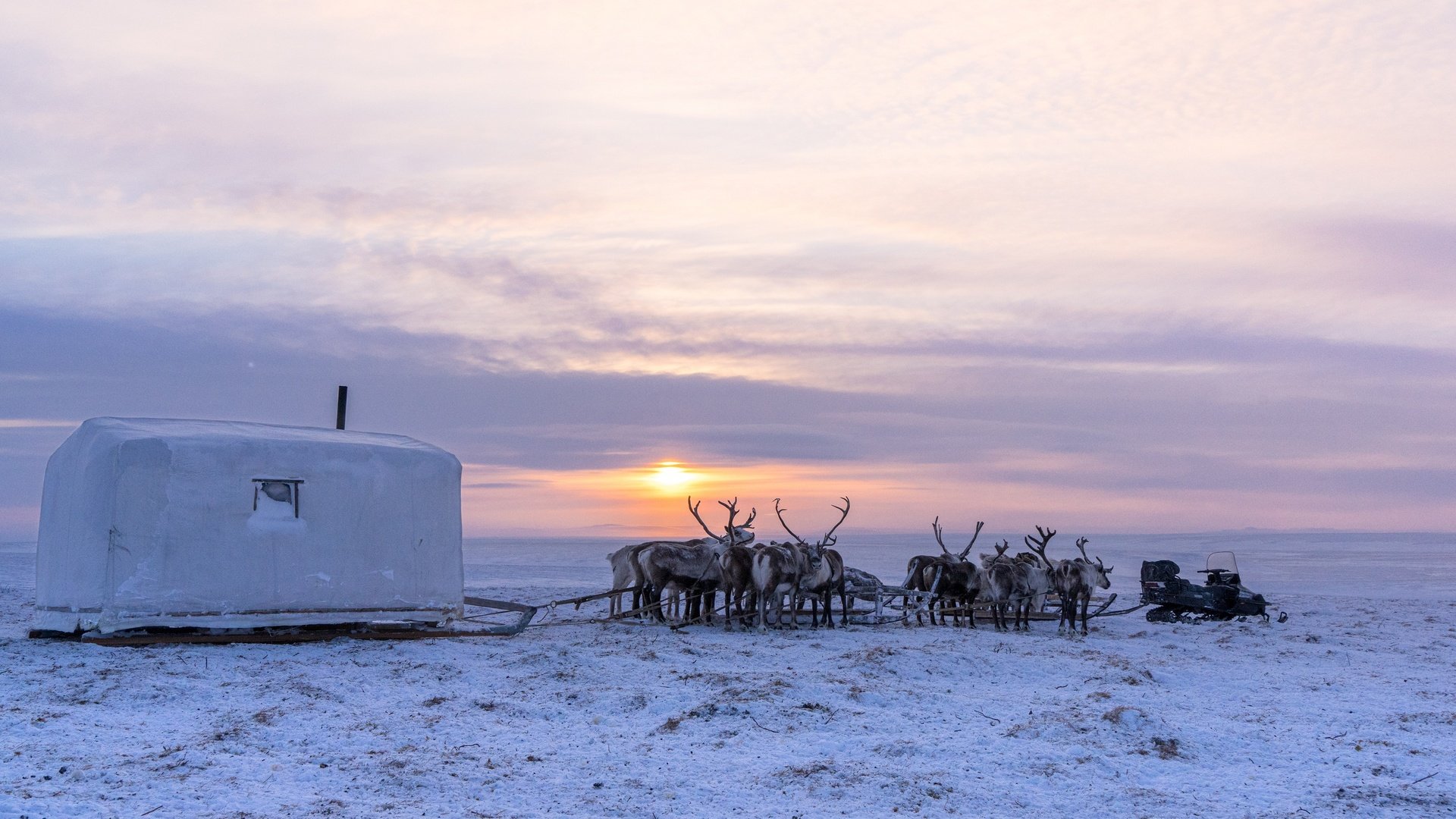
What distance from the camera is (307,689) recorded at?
1231cm

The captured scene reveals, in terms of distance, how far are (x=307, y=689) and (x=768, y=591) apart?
30.9 feet

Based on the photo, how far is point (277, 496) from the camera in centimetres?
1633

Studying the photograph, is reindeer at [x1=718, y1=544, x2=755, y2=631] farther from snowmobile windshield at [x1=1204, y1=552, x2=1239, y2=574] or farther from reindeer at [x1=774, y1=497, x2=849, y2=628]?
snowmobile windshield at [x1=1204, y1=552, x2=1239, y2=574]

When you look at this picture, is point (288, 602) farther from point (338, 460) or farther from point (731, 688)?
point (731, 688)

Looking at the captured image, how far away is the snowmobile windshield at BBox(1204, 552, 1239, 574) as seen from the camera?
85.9 feet

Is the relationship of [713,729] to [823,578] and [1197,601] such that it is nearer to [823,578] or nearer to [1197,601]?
[823,578]

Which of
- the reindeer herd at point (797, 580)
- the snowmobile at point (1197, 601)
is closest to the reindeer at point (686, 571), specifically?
the reindeer herd at point (797, 580)

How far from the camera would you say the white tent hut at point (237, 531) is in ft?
49.4

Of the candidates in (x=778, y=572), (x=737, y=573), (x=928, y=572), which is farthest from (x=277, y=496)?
(x=928, y=572)

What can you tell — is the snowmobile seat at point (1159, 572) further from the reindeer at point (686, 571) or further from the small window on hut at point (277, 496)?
the small window on hut at point (277, 496)

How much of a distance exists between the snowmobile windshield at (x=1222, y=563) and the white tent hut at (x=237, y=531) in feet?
58.1

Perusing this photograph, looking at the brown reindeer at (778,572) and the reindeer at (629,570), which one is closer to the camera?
the brown reindeer at (778,572)

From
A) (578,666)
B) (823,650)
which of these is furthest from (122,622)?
(823,650)

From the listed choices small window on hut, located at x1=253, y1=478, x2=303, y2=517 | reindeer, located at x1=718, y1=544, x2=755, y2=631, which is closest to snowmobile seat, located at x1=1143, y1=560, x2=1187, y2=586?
reindeer, located at x1=718, y1=544, x2=755, y2=631
